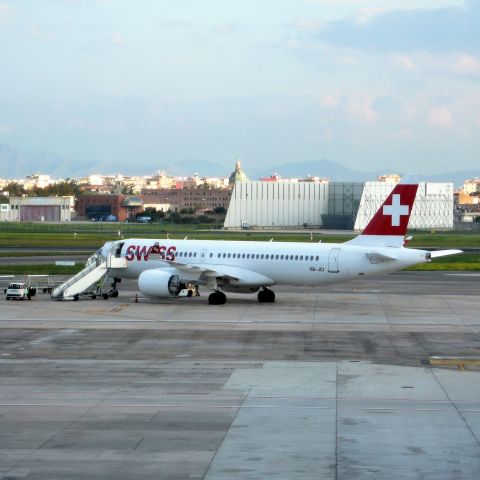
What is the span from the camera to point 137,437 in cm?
2258

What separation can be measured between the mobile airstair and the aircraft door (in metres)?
12.2

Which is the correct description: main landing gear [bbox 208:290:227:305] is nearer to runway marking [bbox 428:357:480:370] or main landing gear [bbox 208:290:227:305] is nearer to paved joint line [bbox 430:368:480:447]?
runway marking [bbox 428:357:480:370]

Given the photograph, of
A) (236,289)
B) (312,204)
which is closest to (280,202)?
(312,204)

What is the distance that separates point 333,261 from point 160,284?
9.01 meters

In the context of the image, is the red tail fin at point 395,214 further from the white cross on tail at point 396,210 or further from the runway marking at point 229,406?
the runway marking at point 229,406

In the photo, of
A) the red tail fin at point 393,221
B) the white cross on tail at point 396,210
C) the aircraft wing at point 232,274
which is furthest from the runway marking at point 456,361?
the aircraft wing at point 232,274

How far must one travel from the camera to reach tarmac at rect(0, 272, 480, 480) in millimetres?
20578

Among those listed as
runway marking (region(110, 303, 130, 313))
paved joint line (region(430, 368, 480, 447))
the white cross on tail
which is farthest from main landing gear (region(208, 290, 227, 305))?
paved joint line (region(430, 368, 480, 447))

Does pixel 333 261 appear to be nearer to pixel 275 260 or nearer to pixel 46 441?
pixel 275 260


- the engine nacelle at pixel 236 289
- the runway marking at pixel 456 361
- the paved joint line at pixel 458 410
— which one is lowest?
the runway marking at pixel 456 361

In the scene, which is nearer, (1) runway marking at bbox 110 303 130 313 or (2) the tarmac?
(2) the tarmac

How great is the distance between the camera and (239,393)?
27.8m

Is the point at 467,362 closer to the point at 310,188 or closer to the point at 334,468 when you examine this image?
the point at 334,468

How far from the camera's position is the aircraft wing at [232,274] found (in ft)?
172
